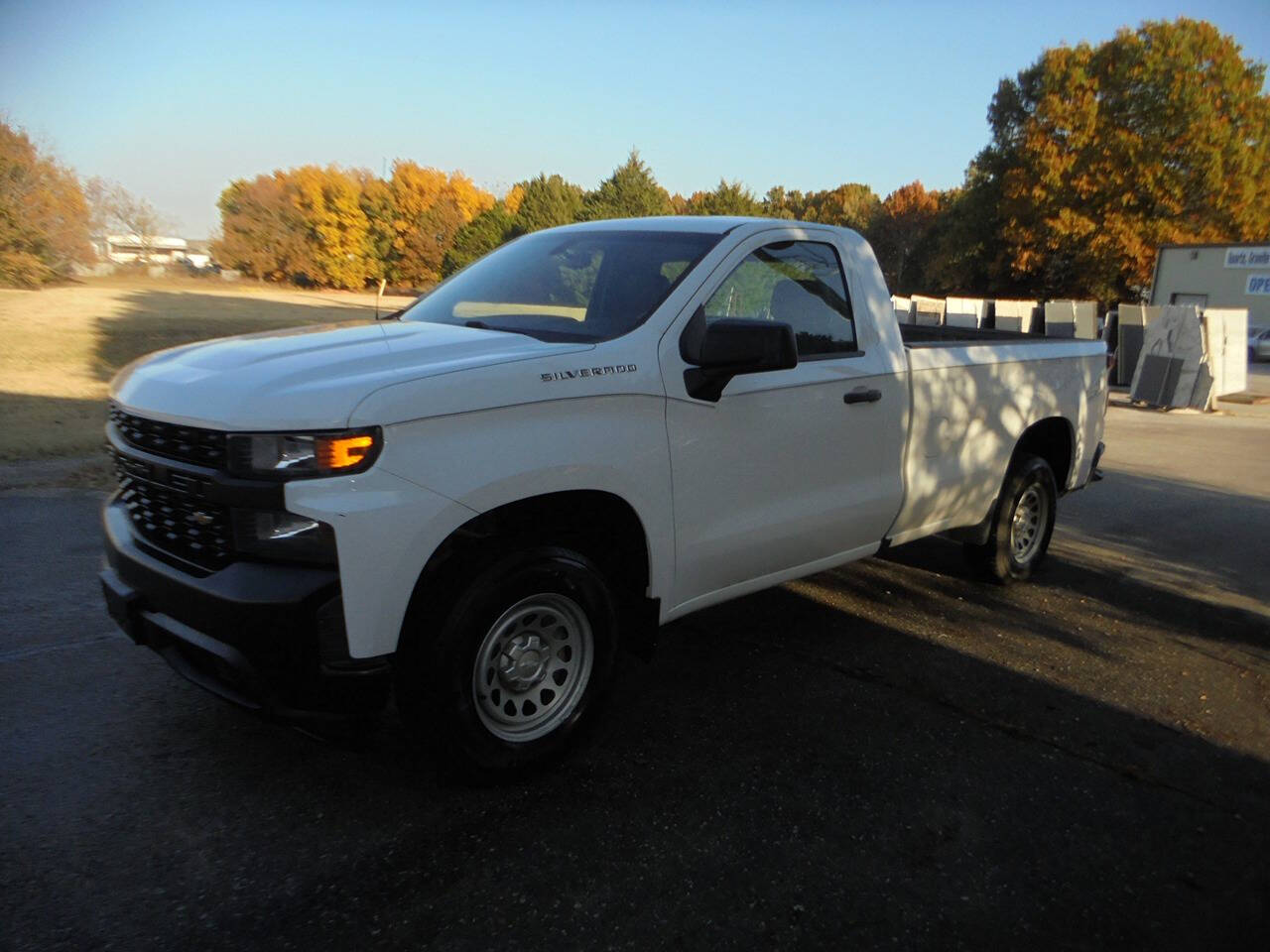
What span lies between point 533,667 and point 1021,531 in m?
3.95

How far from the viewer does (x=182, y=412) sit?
2928 millimetres

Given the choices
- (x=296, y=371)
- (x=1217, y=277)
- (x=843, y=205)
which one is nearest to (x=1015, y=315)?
(x=1217, y=277)

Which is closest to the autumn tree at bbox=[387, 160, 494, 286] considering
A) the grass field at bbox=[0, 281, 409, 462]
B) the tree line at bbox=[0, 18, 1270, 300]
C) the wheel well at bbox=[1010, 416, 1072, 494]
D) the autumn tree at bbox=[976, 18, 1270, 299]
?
the tree line at bbox=[0, 18, 1270, 300]

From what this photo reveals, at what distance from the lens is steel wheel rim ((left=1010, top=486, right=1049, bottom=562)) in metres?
6.02

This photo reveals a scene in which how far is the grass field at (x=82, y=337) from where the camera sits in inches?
398

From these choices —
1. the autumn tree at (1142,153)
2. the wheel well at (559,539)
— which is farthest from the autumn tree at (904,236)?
the wheel well at (559,539)

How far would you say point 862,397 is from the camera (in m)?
4.39

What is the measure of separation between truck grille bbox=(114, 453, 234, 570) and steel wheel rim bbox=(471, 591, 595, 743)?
89 centimetres

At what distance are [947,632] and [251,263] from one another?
60.6 meters

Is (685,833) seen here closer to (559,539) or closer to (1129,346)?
(559,539)

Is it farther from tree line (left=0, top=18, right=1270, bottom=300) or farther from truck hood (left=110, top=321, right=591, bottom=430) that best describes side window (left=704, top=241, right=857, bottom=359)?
tree line (left=0, top=18, right=1270, bottom=300)

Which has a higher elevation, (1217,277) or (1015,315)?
(1217,277)

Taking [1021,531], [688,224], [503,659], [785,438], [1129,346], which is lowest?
[1129,346]

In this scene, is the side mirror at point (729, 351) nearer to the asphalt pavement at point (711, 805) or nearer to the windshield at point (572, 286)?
the windshield at point (572, 286)
